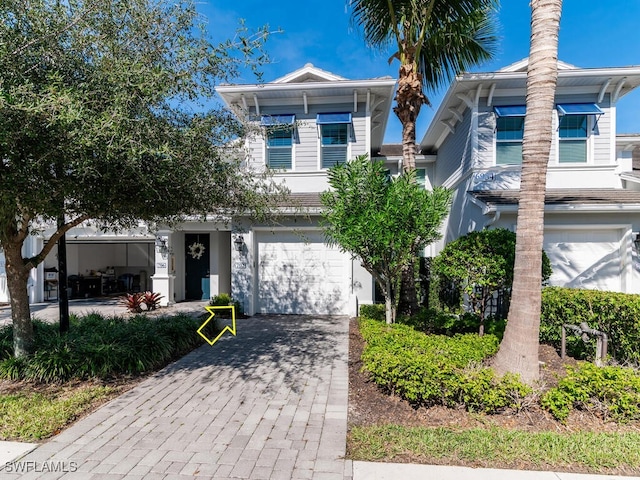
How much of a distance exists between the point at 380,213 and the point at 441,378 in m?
2.52

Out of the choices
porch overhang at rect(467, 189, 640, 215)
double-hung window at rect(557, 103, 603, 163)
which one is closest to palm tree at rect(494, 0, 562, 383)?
porch overhang at rect(467, 189, 640, 215)

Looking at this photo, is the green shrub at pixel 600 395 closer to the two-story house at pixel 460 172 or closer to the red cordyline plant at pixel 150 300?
the two-story house at pixel 460 172

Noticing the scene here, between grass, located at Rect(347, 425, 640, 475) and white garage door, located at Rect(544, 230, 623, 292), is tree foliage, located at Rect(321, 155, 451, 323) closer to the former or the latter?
grass, located at Rect(347, 425, 640, 475)

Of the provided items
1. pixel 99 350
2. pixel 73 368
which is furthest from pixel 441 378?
pixel 73 368

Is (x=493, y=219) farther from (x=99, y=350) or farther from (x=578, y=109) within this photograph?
(x=99, y=350)

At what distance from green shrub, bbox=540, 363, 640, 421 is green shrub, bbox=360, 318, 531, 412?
0.99 ft

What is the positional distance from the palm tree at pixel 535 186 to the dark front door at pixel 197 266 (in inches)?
403

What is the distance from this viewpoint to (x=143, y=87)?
373 cm

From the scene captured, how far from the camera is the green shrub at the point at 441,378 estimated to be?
381 centimetres

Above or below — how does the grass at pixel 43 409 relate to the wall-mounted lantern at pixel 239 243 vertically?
below

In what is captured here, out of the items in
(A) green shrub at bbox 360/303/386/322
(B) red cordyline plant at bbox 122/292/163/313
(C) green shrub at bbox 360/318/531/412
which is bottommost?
(B) red cordyline plant at bbox 122/292/163/313

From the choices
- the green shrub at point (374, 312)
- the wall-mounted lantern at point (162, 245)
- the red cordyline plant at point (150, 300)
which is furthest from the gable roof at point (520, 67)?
the red cordyline plant at point (150, 300)

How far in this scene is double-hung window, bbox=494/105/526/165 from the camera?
955 cm

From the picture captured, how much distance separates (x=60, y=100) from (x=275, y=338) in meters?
5.61
